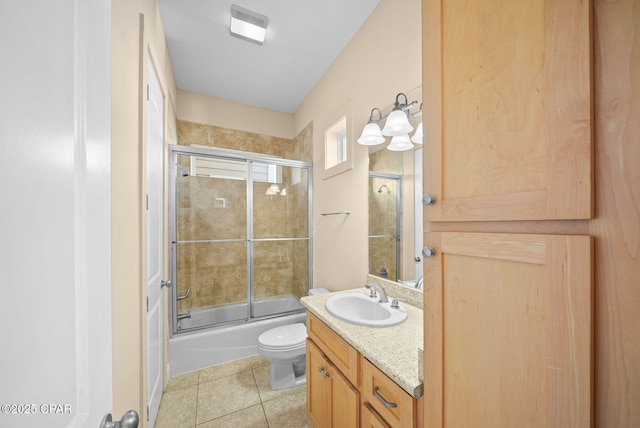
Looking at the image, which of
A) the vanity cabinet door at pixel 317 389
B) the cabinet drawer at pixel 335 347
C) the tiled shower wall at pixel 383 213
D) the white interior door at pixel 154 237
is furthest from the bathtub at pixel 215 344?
the tiled shower wall at pixel 383 213

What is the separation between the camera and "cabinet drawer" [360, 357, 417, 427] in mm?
717

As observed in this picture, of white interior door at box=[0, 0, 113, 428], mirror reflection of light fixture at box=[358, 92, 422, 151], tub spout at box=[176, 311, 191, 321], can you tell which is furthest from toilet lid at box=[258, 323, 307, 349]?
mirror reflection of light fixture at box=[358, 92, 422, 151]

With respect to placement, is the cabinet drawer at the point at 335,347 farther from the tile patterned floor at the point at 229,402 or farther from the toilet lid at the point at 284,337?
the tile patterned floor at the point at 229,402

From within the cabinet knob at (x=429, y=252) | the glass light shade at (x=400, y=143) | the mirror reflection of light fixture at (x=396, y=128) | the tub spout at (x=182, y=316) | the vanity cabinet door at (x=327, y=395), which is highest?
the mirror reflection of light fixture at (x=396, y=128)

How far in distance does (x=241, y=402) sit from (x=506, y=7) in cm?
239

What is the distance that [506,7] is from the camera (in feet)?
1.61

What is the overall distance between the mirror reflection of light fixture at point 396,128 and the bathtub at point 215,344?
1963 millimetres

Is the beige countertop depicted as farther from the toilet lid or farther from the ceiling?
the ceiling

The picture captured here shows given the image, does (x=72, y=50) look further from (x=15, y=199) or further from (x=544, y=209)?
(x=544, y=209)

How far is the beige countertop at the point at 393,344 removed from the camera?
28.9 inches

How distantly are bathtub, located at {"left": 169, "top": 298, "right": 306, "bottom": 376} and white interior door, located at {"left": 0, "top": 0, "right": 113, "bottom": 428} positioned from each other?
1832 mm

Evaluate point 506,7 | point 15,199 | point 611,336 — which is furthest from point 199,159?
point 611,336

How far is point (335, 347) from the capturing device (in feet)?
3.60

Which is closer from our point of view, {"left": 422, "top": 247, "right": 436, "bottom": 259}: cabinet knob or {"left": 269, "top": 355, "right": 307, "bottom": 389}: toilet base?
{"left": 422, "top": 247, "right": 436, "bottom": 259}: cabinet knob
